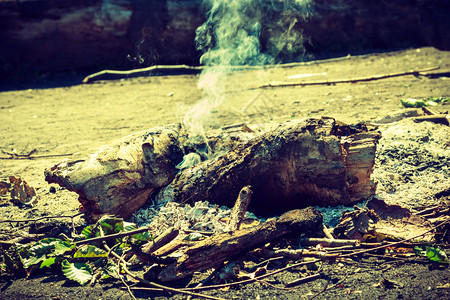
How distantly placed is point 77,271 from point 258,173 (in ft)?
5.27

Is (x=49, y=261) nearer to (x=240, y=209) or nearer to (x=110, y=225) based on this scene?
(x=110, y=225)

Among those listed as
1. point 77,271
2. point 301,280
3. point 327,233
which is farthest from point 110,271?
point 327,233

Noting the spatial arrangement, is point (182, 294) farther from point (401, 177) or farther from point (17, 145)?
point (17, 145)

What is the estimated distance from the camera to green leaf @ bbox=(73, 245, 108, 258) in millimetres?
2980

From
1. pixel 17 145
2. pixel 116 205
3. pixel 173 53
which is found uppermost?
pixel 173 53

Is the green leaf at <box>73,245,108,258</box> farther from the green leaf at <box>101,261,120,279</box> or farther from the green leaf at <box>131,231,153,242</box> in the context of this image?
the green leaf at <box>131,231,153,242</box>

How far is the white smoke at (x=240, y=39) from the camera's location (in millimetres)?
6609

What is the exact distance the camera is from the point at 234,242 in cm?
280

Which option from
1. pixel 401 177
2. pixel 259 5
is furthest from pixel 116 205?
pixel 259 5

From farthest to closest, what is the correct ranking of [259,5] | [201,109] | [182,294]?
[259,5] → [201,109] → [182,294]

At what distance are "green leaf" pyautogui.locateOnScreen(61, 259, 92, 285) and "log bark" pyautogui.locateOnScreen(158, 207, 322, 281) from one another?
55cm

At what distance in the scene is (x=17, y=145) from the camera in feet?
19.6

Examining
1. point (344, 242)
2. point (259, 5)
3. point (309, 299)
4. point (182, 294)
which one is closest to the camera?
point (309, 299)

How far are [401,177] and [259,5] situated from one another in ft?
19.4
